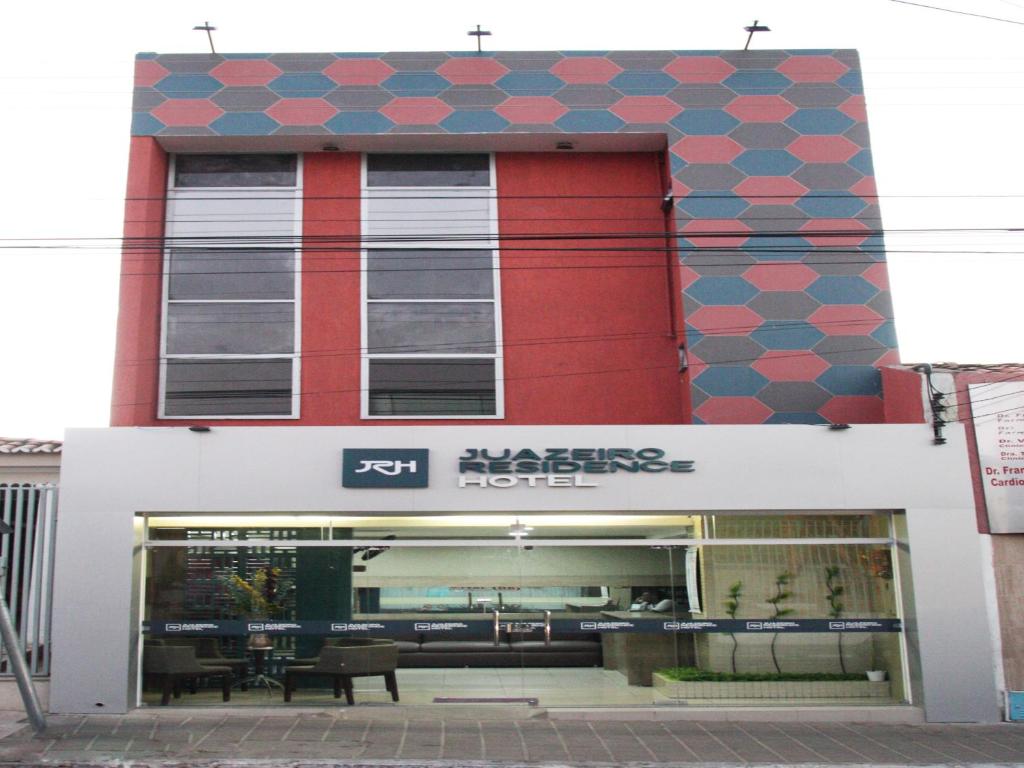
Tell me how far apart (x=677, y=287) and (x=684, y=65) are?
3.66m

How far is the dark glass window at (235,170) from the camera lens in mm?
16656

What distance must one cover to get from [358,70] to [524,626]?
29.0 feet

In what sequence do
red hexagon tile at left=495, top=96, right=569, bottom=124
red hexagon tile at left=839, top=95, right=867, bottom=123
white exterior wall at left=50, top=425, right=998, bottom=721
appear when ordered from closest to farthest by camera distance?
1. white exterior wall at left=50, top=425, right=998, bottom=721
2. red hexagon tile at left=495, top=96, right=569, bottom=124
3. red hexagon tile at left=839, top=95, right=867, bottom=123

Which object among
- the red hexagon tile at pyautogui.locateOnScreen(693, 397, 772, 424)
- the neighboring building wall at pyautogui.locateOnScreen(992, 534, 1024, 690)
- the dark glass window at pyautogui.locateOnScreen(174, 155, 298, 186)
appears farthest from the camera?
the dark glass window at pyautogui.locateOnScreen(174, 155, 298, 186)

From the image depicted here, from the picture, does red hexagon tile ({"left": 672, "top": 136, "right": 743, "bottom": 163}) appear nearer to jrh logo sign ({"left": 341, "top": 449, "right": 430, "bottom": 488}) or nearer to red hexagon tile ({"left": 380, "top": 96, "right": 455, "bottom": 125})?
red hexagon tile ({"left": 380, "top": 96, "right": 455, "bottom": 125})

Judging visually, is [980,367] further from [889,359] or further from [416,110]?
[416,110]

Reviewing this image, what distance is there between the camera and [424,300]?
639 inches

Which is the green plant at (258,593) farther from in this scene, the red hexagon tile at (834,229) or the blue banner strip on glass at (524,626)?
the red hexagon tile at (834,229)

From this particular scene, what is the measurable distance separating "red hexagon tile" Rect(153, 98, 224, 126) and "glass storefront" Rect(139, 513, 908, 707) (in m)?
6.27

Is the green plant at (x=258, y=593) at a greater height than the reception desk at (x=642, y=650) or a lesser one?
greater

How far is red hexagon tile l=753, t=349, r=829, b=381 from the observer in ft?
50.0

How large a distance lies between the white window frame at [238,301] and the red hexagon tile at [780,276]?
262 inches

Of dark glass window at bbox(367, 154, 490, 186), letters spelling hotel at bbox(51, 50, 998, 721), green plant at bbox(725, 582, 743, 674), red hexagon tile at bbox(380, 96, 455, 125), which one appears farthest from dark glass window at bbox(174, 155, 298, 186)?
green plant at bbox(725, 582, 743, 674)

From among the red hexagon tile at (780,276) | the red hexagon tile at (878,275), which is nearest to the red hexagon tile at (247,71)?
the red hexagon tile at (780,276)
